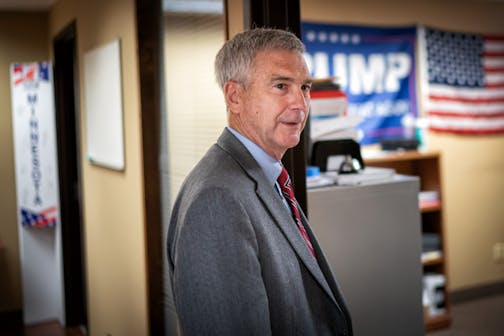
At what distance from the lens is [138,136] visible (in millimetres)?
2834

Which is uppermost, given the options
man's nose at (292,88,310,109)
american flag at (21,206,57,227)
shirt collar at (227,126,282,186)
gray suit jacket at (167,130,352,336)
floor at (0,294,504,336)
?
man's nose at (292,88,310,109)

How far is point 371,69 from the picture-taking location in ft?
14.7

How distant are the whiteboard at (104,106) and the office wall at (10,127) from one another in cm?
160

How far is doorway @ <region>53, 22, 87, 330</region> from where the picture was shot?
4684 mm

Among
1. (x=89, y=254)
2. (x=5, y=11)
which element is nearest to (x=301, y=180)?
(x=89, y=254)

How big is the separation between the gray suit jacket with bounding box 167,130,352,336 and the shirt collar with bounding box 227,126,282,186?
24 millimetres

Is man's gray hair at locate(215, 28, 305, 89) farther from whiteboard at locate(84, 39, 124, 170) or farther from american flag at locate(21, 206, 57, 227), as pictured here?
american flag at locate(21, 206, 57, 227)

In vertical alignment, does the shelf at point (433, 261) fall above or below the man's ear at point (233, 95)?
below

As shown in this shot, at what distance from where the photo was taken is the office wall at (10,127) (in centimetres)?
500

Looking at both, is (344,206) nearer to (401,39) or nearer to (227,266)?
(227,266)

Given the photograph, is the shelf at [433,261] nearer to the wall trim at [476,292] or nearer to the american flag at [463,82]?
the wall trim at [476,292]

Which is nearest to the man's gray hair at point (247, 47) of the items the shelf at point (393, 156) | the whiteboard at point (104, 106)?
the whiteboard at point (104, 106)

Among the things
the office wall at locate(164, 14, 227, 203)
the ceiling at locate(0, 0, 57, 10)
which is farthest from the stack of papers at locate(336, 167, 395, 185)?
the ceiling at locate(0, 0, 57, 10)

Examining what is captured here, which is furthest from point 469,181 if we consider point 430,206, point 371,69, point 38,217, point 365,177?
point 38,217
